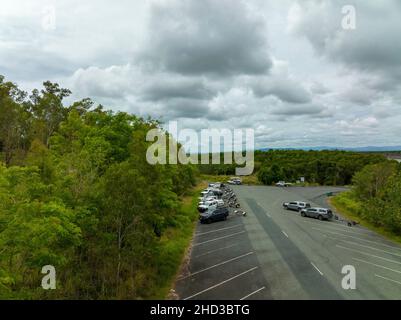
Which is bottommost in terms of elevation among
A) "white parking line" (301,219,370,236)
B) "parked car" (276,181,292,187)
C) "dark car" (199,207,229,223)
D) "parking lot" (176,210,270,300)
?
"parking lot" (176,210,270,300)

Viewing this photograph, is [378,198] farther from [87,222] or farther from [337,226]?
[87,222]

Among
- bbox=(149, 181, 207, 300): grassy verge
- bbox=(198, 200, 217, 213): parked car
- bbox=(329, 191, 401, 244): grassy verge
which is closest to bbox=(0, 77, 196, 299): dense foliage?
bbox=(149, 181, 207, 300): grassy verge

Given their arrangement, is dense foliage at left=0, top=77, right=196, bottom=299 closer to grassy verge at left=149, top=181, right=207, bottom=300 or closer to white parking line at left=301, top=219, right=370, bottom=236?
grassy verge at left=149, top=181, right=207, bottom=300

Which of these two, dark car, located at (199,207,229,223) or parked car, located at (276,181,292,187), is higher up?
parked car, located at (276,181,292,187)

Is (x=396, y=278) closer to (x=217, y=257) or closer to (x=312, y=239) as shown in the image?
(x=312, y=239)

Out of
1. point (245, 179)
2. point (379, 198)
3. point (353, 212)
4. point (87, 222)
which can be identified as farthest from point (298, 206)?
point (245, 179)

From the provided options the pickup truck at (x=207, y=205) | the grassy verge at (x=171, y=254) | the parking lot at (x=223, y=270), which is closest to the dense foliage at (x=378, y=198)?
the parking lot at (x=223, y=270)

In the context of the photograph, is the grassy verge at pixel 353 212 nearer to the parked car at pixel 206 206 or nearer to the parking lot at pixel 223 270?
the parking lot at pixel 223 270
